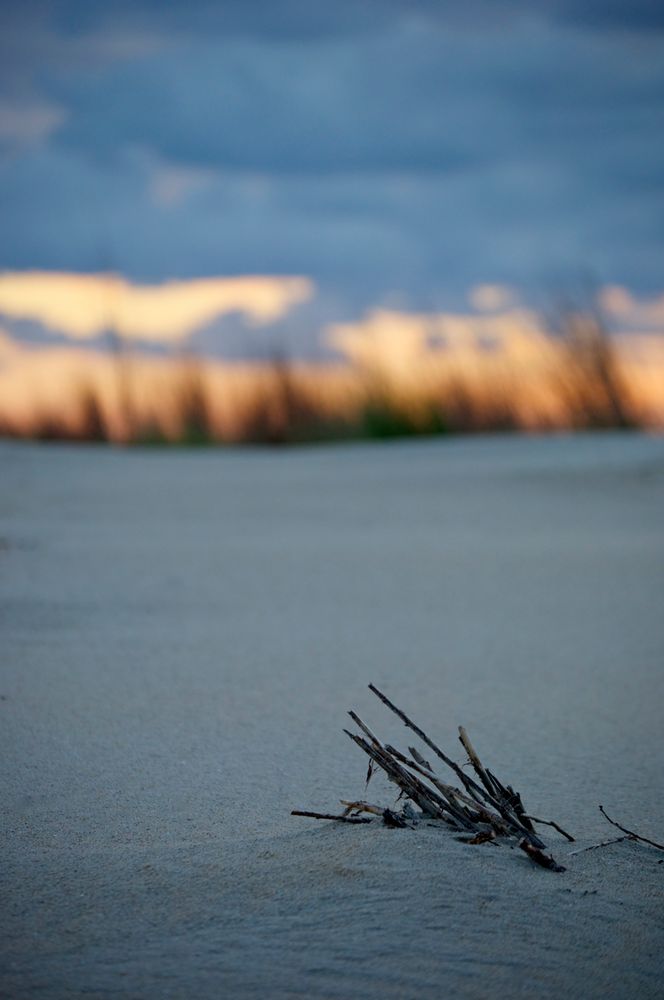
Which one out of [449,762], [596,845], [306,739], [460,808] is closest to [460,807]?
[460,808]

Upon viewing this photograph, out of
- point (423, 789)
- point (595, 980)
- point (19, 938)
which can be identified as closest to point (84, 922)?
point (19, 938)

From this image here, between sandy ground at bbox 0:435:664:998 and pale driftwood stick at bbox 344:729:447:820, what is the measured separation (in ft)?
0.25

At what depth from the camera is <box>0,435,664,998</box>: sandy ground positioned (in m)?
1.35

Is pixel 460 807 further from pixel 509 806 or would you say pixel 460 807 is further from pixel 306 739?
pixel 306 739

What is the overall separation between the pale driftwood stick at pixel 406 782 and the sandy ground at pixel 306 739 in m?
0.08

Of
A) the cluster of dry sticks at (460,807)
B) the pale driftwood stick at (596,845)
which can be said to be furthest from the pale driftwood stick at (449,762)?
the pale driftwood stick at (596,845)

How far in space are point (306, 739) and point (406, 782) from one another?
2.45 feet

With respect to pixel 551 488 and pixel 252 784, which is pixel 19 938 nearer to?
pixel 252 784

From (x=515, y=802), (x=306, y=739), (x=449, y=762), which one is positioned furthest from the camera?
(x=306, y=739)

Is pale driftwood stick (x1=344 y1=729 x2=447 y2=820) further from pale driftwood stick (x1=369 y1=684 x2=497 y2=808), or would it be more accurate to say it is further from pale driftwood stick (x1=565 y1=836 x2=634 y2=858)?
pale driftwood stick (x1=565 y1=836 x2=634 y2=858)

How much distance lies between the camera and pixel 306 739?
2355 mm

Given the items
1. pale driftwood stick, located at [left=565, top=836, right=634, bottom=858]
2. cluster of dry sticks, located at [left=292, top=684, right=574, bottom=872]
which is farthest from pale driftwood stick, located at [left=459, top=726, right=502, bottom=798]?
pale driftwood stick, located at [left=565, top=836, right=634, bottom=858]

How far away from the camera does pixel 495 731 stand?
8.21ft

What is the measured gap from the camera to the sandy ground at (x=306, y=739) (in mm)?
1350
